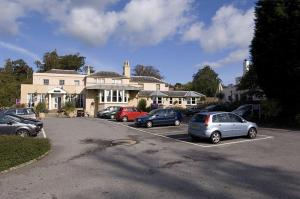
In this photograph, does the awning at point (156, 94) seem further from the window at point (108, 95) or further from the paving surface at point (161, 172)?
the paving surface at point (161, 172)

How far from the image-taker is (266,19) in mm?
29125

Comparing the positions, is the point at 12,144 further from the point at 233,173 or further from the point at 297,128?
the point at 297,128

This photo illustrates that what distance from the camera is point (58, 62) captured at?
86.8 meters

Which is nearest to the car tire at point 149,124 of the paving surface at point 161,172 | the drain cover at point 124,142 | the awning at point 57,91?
the drain cover at point 124,142

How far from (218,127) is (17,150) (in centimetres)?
980

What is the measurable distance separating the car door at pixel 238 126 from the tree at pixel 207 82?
6817 centimetres

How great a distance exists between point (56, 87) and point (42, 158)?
131 feet

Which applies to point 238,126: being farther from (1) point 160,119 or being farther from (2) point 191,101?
(2) point 191,101

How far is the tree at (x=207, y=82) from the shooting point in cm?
8831

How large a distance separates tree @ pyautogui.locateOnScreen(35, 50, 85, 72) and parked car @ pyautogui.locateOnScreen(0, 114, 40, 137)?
2651 inches

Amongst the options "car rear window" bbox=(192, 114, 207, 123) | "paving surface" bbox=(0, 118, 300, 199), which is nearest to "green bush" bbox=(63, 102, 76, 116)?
"paving surface" bbox=(0, 118, 300, 199)

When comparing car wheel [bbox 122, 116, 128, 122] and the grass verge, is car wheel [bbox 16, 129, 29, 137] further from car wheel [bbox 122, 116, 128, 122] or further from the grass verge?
car wheel [bbox 122, 116, 128, 122]

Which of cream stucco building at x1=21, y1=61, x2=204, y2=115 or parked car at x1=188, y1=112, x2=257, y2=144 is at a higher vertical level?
cream stucco building at x1=21, y1=61, x2=204, y2=115

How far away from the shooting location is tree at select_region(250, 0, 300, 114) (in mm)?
26230
